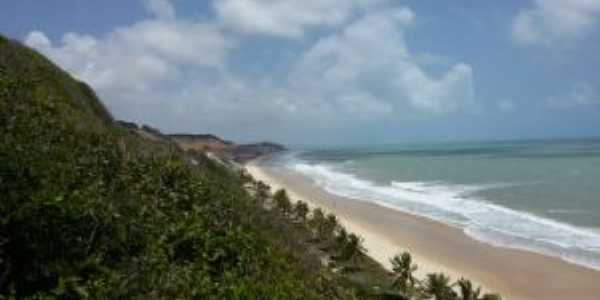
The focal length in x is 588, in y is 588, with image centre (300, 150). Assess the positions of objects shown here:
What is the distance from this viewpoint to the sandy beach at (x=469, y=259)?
2902cm

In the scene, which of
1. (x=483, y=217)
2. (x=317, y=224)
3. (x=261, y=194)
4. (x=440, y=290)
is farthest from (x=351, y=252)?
(x=483, y=217)

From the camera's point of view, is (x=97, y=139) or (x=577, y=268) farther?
(x=577, y=268)

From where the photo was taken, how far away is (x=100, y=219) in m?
14.1

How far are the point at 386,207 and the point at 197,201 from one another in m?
37.4

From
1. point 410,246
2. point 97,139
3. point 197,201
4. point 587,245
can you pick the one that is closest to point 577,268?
point 587,245

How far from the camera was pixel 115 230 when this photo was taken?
14.2 meters

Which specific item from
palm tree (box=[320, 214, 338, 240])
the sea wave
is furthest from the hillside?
the sea wave

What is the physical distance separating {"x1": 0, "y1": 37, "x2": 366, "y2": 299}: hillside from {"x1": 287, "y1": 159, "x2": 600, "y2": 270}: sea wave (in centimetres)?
2050

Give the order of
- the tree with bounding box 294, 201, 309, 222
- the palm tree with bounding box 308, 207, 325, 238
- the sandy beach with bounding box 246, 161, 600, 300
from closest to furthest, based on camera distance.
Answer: the sandy beach with bounding box 246, 161, 600, 300 → the palm tree with bounding box 308, 207, 325, 238 → the tree with bounding box 294, 201, 309, 222

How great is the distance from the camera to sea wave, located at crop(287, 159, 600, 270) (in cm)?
3612

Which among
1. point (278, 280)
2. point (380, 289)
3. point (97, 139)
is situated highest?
point (97, 139)

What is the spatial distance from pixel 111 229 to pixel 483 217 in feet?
130

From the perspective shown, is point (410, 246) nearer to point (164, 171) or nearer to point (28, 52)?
point (164, 171)

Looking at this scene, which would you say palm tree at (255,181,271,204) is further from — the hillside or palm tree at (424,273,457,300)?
the hillside
